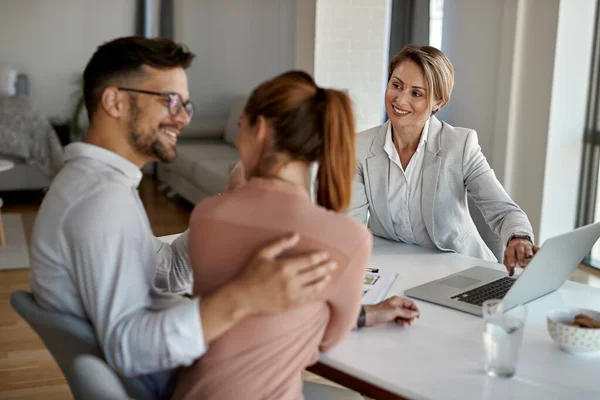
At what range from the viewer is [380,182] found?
8.29ft

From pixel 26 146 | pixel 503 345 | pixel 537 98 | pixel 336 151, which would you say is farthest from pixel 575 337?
pixel 26 146

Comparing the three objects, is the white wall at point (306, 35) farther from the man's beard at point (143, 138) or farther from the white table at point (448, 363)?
the man's beard at point (143, 138)

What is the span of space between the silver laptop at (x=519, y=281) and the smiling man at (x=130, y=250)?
62 cm

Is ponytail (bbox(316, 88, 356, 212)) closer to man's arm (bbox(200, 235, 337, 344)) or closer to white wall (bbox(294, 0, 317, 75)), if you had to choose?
man's arm (bbox(200, 235, 337, 344))

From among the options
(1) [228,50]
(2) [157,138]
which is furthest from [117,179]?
(1) [228,50]

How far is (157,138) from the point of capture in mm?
1447

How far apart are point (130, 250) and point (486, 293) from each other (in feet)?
3.15

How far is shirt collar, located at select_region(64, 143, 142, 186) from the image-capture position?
1.41m

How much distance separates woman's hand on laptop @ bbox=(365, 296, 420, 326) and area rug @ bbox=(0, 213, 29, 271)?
10.8 ft

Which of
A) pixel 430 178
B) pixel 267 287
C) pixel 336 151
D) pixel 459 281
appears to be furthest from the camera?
pixel 430 178

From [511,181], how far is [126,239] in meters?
3.95

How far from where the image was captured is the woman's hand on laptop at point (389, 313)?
5.36 feet

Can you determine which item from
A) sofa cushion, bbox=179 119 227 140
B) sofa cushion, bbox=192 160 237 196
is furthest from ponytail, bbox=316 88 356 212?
sofa cushion, bbox=179 119 227 140

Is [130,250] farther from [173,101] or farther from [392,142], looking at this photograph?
[392,142]
